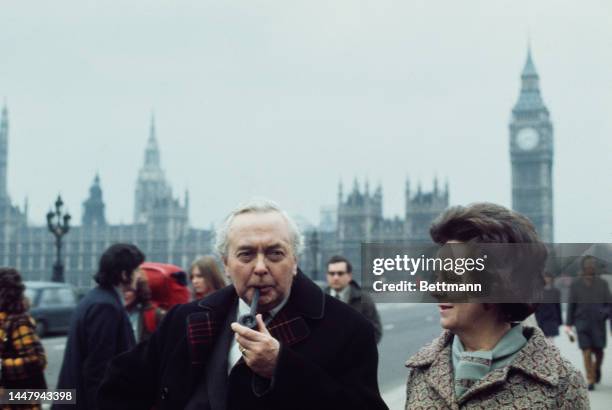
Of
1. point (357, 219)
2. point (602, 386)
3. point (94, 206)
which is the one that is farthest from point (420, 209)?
point (602, 386)

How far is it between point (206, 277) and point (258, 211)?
10.8 feet

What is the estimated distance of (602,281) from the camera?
2.84 m

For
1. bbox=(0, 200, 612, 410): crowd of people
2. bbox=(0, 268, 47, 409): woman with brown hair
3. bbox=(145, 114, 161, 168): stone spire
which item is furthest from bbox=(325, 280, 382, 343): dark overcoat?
bbox=(145, 114, 161, 168): stone spire

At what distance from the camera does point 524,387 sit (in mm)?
2410

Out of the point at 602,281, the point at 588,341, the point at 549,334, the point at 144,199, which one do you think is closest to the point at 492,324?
the point at 602,281

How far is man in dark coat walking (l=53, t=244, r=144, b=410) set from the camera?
4707 mm

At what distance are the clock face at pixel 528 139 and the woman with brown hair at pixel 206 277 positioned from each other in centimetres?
9314

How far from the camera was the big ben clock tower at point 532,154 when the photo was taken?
9338cm

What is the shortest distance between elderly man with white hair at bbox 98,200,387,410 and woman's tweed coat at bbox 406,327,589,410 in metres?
0.32

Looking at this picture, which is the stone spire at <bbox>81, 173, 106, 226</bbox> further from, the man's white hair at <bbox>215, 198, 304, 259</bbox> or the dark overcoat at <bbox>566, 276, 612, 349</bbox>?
the man's white hair at <bbox>215, 198, 304, 259</bbox>

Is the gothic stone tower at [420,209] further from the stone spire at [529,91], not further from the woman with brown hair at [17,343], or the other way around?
the woman with brown hair at [17,343]

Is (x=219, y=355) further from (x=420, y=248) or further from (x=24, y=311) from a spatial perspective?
(x=24, y=311)

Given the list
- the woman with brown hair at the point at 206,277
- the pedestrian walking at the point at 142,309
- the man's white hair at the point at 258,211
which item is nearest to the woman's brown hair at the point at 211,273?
the woman with brown hair at the point at 206,277

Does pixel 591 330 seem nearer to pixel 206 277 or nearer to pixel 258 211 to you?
pixel 206 277
